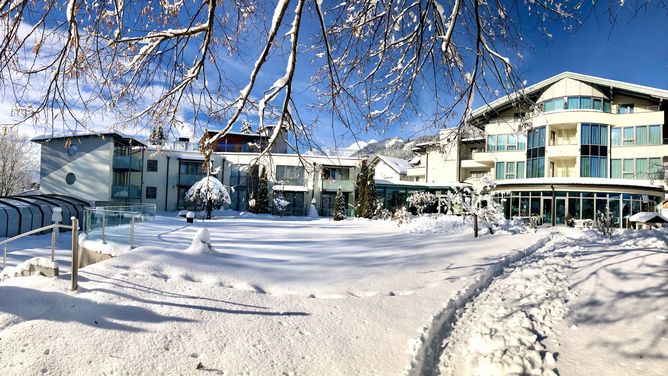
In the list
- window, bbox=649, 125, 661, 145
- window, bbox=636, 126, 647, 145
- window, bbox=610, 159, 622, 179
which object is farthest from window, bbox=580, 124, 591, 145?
window, bbox=649, 125, 661, 145

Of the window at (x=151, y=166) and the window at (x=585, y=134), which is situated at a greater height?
the window at (x=585, y=134)

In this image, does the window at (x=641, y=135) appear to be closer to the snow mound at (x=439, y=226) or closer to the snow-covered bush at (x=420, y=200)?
the snow-covered bush at (x=420, y=200)

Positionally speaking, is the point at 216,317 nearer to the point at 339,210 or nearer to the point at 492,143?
the point at 339,210

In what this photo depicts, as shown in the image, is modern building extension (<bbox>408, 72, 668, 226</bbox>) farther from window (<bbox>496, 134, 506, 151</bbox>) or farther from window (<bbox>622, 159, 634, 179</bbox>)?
window (<bbox>496, 134, 506, 151</bbox>)

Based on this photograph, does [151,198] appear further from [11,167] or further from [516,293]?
[516,293]

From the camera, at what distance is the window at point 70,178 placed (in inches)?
964

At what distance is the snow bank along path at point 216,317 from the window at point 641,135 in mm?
24946

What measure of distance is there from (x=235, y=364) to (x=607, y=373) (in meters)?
3.48

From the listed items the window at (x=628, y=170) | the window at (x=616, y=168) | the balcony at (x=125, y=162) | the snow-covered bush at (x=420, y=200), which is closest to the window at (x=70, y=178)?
the balcony at (x=125, y=162)

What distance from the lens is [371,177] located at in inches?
1119

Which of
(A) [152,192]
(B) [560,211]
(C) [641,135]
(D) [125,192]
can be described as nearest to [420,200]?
(B) [560,211]

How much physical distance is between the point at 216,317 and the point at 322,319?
129 centimetres

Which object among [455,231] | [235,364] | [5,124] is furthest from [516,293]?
[455,231]

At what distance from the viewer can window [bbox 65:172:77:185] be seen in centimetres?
2448
